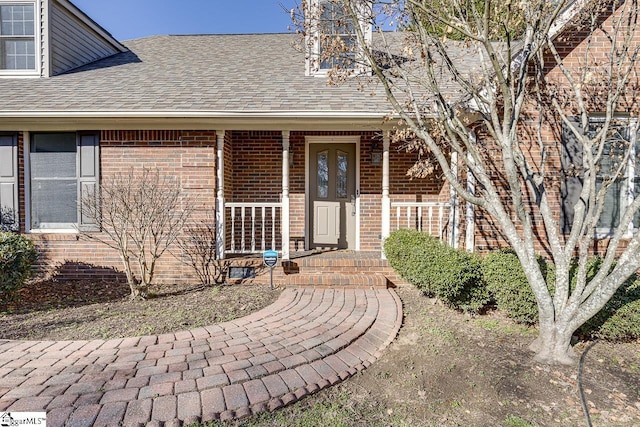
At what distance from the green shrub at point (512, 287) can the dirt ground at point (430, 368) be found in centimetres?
21

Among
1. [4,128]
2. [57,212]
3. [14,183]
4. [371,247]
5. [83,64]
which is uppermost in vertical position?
[83,64]

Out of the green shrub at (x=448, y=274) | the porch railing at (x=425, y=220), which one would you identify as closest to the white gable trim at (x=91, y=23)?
the porch railing at (x=425, y=220)

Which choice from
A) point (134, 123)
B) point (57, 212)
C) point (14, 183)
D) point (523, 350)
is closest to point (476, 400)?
point (523, 350)

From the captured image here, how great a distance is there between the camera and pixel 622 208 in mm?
5164

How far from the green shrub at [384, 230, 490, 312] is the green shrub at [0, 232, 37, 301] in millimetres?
5302

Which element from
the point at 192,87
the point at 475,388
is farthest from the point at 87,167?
the point at 475,388

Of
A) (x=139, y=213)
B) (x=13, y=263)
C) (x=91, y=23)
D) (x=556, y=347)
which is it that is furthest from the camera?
(x=91, y=23)

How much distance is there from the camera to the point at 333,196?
7.09 meters

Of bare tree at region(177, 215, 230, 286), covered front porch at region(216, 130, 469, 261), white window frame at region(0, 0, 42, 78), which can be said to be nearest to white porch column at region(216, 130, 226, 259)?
bare tree at region(177, 215, 230, 286)

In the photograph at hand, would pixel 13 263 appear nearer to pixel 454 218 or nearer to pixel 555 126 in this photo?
pixel 454 218

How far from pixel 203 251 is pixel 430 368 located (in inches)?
160

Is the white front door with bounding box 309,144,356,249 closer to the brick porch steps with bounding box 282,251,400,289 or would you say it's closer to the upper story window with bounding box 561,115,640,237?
the brick porch steps with bounding box 282,251,400,289

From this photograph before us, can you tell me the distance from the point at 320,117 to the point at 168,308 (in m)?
3.57

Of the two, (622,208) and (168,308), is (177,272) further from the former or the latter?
(622,208)
